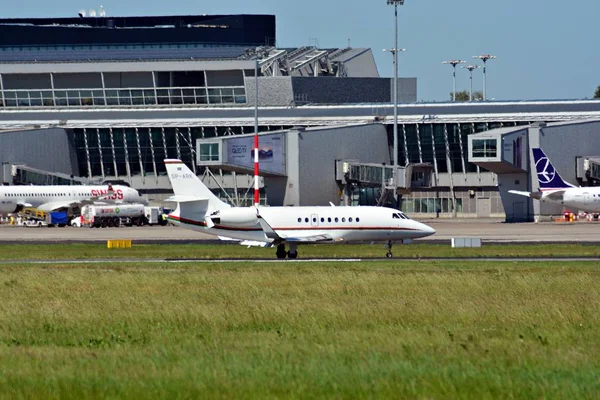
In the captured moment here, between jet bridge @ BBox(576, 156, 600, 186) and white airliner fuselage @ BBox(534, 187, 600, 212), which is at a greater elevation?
jet bridge @ BBox(576, 156, 600, 186)

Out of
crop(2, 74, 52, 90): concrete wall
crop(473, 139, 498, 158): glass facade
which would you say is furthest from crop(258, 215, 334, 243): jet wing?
crop(2, 74, 52, 90): concrete wall

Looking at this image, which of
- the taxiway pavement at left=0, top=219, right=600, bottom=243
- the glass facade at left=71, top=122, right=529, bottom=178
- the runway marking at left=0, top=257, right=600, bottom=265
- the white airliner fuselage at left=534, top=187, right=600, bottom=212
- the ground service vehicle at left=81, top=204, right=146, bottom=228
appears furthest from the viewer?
the glass facade at left=71, top=122, right=529, bottom=178

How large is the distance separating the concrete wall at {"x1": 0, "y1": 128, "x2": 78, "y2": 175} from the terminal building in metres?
0.17

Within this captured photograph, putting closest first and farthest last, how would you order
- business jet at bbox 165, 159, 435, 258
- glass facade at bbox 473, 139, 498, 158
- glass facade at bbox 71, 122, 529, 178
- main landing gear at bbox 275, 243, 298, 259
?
main landing gear at bbox 275, 243, 298, 259, business jet at bbox 165, 159, 435, 258, glass facade at bbox 473, 139, 498, 158, glass facade at bbox 71, 122, 529, 178

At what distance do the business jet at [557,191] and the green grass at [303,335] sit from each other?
57.5 m

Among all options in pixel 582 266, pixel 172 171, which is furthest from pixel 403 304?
pixel 172 171

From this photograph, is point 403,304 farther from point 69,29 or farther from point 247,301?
point 69,29

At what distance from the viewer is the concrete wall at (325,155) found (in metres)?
120

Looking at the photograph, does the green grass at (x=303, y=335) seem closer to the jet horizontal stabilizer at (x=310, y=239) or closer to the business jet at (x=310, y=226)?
the jet horizontal stabilizer at (x=310, y=239)

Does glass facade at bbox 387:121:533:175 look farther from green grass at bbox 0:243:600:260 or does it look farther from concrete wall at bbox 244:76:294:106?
green grass at bbox 0:243:600:260

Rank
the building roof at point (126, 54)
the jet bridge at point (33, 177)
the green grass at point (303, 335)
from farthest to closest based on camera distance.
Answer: the building roof at point (126, 54) < the jet bridge at point (33, 177) < the green grass at point (303, 335)

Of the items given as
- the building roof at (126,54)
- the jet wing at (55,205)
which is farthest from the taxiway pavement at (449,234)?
the building roof at (126,54)

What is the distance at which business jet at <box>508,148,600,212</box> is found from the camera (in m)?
103

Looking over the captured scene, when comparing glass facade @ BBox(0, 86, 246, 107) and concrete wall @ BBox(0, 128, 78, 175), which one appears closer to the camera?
concrete wall @ BBox(0, 128, 78, 175)
